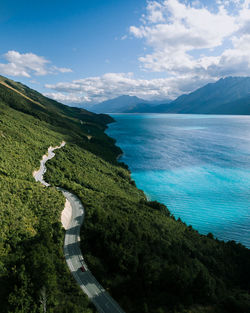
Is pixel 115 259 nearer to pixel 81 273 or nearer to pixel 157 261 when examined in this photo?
pixel 81 273

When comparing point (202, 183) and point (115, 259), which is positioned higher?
point (202, 183)

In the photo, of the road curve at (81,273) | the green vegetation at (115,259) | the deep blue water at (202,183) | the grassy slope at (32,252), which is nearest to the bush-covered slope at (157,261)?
the green vegetation at (115,259)

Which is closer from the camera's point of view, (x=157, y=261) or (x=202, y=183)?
(x=157, y=261)

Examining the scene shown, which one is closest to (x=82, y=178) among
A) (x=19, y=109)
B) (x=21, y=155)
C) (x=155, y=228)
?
(x=21, y=155)

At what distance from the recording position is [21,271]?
711 inches

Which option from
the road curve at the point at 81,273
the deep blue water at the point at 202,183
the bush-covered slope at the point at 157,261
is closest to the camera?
the road curve at the point at 81,273

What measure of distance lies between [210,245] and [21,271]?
36.8m

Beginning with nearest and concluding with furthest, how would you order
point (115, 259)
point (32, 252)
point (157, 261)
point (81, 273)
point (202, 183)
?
point (32, 252), point (81, 273), point (115, 259), point (157, 261), point (202, 183)

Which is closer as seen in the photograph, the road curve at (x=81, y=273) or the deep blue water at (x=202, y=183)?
the road curve at (x=81, y=273)

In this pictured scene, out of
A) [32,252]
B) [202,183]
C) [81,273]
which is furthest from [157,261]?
[202,183]

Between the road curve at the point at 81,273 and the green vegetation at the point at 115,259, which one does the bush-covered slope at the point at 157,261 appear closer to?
the green vegetation at the point at 115,259

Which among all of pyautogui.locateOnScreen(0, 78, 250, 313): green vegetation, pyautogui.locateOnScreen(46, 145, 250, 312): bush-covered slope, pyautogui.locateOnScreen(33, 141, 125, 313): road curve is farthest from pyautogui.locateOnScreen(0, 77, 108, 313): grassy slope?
pyautogui.locateOnScreen(46, 145, 250, 312): bush-covered slope

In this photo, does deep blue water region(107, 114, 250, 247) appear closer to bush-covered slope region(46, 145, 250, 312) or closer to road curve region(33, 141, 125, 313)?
bush-covered slope region(46, 145, 250, 312)

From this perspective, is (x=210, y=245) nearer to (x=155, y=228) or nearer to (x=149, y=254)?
(x=155, y=228)
